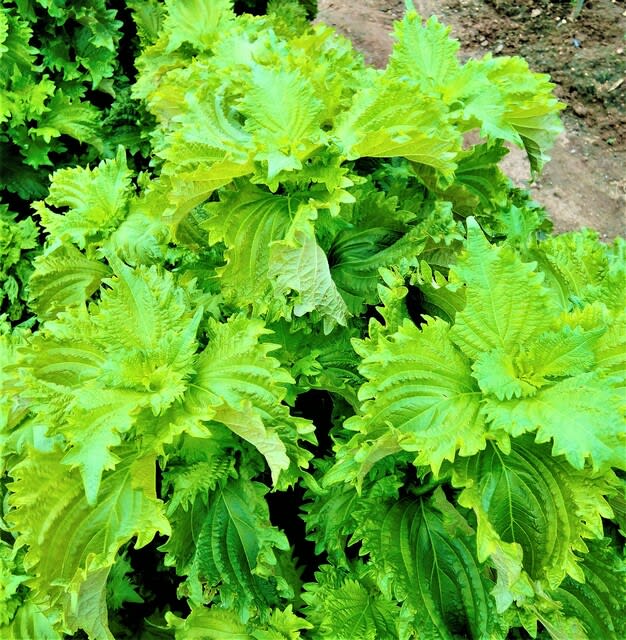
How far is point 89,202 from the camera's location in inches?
69.5

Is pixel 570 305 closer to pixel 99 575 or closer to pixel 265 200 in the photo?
pixel 265 200

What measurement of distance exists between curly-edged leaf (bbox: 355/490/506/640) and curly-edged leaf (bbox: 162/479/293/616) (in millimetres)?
200

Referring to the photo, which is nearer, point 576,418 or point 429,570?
point 576,418

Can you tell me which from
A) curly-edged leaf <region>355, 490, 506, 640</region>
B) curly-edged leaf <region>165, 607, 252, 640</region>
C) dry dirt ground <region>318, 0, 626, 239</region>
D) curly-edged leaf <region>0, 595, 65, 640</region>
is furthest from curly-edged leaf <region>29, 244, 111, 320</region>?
dry dirt ground <region>318, 0, 626, 239</region>

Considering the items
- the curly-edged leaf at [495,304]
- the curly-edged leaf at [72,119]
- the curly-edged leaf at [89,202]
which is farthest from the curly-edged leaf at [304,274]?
the curly-edged leaf at [72,119]

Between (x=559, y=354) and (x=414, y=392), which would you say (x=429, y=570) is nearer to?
(x=414, y=392)

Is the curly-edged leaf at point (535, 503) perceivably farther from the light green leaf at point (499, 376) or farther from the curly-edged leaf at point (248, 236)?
the curly-edged leaf at point (248, 236)

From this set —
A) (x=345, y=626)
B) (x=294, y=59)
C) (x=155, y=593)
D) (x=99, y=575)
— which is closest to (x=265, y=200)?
(x=294, y=59)

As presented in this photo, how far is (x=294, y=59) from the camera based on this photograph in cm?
146

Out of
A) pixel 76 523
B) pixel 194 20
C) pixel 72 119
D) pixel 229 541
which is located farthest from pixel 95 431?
pixel 72 119

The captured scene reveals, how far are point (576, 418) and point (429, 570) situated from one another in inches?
20.2

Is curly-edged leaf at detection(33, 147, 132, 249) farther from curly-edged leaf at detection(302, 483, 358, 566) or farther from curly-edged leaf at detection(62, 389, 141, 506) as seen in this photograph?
curly-edged leaf at detection(302, 483, 358, 566)

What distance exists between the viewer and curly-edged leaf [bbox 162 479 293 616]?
1372mm

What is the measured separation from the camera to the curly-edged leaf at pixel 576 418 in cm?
99
